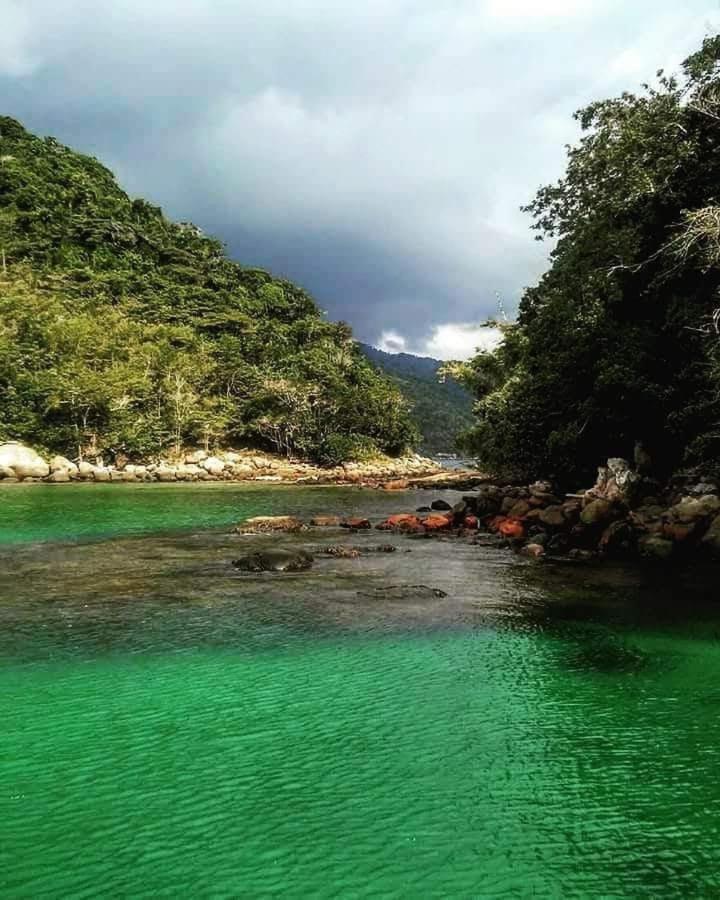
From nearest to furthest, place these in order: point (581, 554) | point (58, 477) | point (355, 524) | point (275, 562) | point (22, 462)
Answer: point (275, 562), point (581, 554), point (355, 524), point (58, 477), point (22, 462)

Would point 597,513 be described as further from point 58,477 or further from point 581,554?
point 58,477

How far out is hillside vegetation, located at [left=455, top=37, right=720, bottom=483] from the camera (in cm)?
1909

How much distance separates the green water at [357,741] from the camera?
210 inches

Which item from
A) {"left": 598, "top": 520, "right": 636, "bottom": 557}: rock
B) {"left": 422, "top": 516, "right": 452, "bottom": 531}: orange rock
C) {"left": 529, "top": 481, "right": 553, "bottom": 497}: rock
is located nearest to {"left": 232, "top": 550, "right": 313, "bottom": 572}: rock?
{"left": 598, "top": 520, "right": 636, "bottom": 557}: rock

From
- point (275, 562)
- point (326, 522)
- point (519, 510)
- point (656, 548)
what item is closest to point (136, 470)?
point (326, 522)

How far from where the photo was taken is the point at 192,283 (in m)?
98.8

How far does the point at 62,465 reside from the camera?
197ft

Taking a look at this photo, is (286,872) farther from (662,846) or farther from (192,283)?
(192,283)

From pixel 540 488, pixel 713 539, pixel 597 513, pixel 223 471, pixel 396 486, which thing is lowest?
pixel 713 539

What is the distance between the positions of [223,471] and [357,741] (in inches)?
2403

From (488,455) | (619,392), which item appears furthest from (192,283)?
(619,392)

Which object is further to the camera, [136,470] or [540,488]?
[136,470]

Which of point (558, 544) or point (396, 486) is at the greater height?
point (396, 486)

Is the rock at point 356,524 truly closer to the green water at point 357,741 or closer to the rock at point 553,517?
the rock at point 553,517
